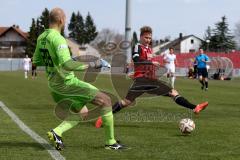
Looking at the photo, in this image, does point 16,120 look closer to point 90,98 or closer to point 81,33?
point 90,98

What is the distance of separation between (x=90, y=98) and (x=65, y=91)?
1.23 feet

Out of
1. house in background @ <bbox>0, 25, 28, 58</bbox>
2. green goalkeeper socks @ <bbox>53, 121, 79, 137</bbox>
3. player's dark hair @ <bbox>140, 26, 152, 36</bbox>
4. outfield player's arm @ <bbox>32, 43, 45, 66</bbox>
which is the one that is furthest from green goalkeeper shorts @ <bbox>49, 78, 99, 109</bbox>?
house in background @ <bbox>0, 25, 28, 58</bbox>

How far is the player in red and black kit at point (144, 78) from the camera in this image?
33.8 feet

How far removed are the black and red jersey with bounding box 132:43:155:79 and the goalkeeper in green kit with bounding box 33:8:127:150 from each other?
270 cm

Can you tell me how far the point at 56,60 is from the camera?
288 inches

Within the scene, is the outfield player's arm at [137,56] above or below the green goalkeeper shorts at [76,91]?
above

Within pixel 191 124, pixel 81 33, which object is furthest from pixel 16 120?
pixel 81 33

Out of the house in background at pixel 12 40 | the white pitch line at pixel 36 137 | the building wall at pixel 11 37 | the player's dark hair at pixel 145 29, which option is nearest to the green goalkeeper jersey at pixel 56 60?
the white pitch line at pixel 36 137

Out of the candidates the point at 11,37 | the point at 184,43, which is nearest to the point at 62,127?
the point at 11,37

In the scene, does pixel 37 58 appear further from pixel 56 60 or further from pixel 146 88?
pixel 146 88

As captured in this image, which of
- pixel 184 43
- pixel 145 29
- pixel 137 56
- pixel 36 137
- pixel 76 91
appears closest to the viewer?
pixel 76 91

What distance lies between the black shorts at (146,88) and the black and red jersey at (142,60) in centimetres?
13

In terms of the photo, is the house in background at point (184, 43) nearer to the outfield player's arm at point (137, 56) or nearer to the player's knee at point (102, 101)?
the outfield player's arm at point (137, 56)

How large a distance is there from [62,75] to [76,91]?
1.13 ft
